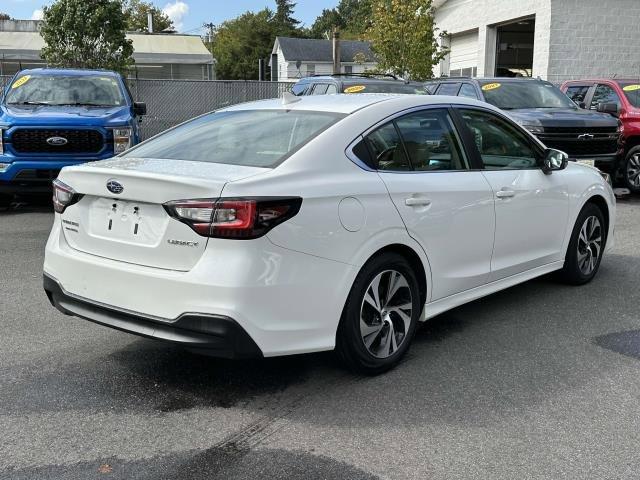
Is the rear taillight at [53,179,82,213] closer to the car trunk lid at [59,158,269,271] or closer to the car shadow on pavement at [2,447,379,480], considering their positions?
the car trunk lid at [59,158,269,271]

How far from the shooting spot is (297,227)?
3494 mm

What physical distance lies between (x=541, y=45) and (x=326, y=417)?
19.7m

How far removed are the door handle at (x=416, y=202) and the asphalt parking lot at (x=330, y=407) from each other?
1.01 metres

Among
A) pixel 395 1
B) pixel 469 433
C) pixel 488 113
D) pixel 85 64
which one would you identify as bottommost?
pixel 469 433

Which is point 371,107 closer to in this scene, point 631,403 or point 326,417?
point 326,417

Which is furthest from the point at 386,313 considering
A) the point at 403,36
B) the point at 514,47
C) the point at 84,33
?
the point at 514,47

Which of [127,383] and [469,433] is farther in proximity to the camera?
[127,383]

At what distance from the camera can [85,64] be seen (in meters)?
23.9

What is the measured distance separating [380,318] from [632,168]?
9.79 metres

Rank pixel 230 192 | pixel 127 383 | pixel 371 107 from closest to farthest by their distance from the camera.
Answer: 1. pixel 230 192
2. pixel 127 383
3. pixel 371 107

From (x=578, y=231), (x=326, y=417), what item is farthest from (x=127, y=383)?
(x=578, y=231)

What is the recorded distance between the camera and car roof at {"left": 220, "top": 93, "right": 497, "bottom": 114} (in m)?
4.34

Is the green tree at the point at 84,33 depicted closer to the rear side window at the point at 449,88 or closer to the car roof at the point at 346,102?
the rear side window at the point at 449,88

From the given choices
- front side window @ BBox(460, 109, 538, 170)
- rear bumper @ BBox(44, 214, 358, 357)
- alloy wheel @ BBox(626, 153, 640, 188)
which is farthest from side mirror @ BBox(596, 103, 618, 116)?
rear bumper @ BBox(44, 214, 358, 357)
